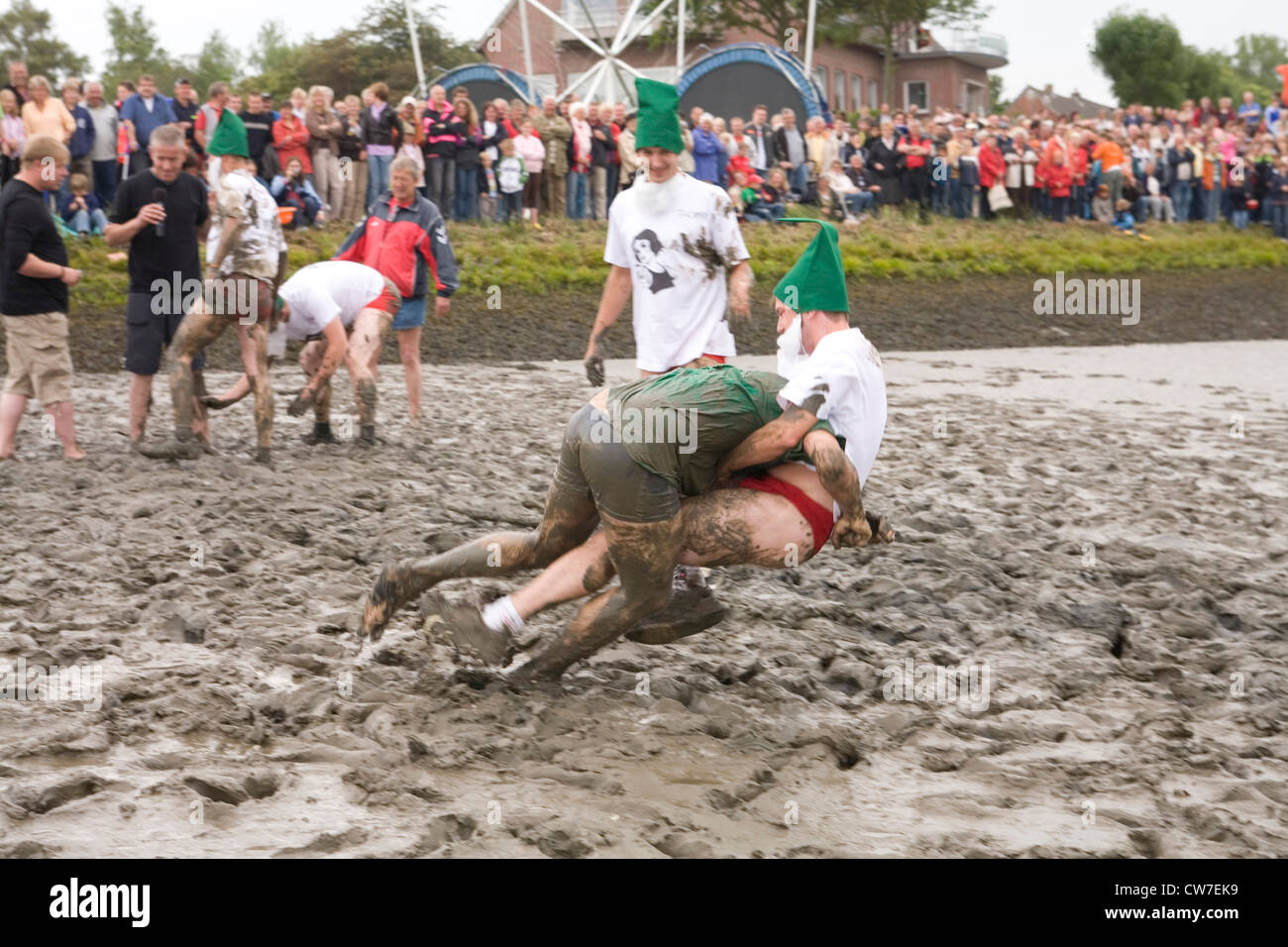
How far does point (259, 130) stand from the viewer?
716 inches

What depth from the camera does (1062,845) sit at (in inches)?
162

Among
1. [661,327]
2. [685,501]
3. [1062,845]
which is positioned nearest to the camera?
[1062,845]

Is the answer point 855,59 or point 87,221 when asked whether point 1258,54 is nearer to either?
point 855,59

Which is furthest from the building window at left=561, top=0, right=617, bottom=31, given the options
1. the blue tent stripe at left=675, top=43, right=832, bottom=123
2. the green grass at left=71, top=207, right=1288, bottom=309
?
the green grass at left=71, top=207, right=1288, bottom=309

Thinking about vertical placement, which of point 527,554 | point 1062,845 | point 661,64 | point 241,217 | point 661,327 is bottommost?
point 1062,845

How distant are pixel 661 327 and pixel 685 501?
8.36 feet

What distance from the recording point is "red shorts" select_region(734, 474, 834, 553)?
16.7 ft

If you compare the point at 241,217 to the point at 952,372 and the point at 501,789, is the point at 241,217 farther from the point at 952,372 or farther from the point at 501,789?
the point at 952,372

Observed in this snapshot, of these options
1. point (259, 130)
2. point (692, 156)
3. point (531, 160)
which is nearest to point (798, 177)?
point (692, 156)

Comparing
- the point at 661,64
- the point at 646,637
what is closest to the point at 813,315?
the point at 646,637

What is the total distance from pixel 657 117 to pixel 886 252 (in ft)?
53.8

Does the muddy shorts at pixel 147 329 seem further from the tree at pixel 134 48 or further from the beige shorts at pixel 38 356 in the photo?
the tree at pixel 134 48

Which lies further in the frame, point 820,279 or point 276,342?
point 276,342

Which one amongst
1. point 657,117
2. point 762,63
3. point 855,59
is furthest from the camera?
point 855,59
